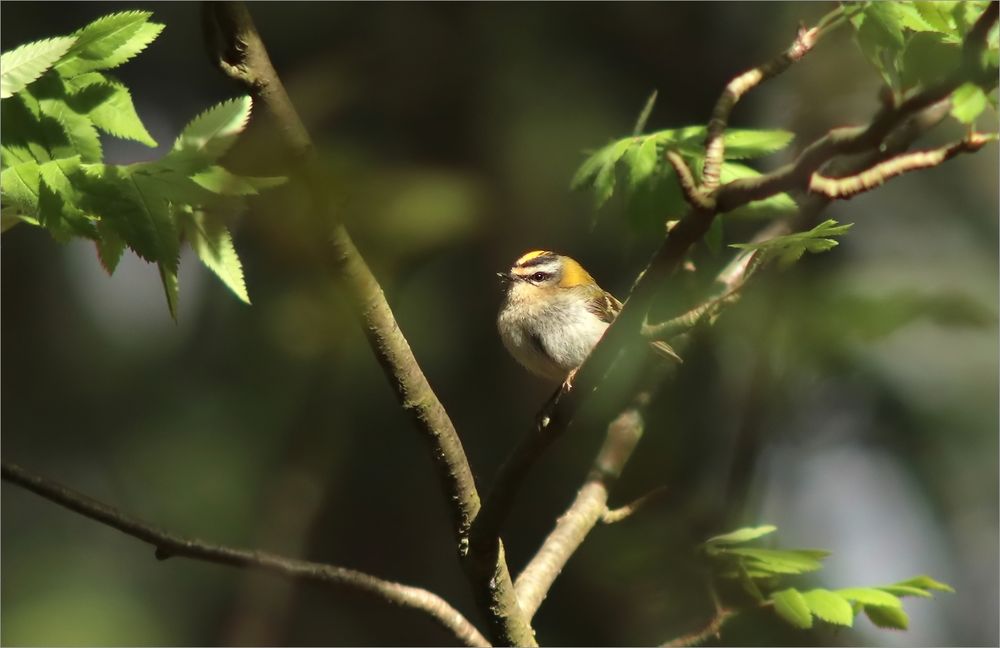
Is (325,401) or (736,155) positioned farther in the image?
(325,401)

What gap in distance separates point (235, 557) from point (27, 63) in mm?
752

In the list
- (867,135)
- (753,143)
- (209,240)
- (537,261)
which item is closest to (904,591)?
(753,143)

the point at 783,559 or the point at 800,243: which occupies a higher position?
the point at 800,243

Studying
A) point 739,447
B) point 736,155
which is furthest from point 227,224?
point 739,447

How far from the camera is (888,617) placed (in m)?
1.89

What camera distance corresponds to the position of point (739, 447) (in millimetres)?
2207

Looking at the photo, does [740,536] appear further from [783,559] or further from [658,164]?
[658,164]

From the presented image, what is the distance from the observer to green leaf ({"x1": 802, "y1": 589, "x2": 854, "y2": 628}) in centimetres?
180

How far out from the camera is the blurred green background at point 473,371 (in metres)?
3.39

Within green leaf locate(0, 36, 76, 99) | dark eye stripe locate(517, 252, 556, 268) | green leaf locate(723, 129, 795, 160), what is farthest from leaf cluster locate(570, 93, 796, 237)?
dark eye stripe locate(517, 252, 556, 268)

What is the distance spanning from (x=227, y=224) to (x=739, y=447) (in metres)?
1.19

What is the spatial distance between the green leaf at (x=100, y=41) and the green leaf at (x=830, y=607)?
57.7 inches

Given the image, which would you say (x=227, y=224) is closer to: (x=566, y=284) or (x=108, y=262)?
(x=108, y=262)

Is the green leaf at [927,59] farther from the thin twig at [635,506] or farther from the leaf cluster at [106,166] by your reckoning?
the thin twig at [635,506]
